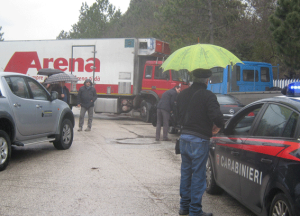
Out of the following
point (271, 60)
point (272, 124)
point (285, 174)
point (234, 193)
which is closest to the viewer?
point (285, 174)

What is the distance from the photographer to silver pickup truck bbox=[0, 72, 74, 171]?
23.3 feet

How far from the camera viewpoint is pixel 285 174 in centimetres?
336

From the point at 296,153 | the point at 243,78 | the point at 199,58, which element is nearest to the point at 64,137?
the point at 199,58

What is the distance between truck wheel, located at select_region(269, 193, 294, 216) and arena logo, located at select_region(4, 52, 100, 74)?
16.4 m

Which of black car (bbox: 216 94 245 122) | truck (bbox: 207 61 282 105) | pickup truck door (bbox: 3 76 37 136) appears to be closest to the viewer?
pickup truck door (bbox: 3 76 37 136)

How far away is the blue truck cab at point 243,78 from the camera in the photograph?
17422mm

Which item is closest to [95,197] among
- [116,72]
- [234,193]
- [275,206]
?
[234,193]

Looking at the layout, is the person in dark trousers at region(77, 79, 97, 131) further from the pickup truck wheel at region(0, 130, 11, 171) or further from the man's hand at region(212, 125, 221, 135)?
the man's hand at region(212, 125, 221, 135)

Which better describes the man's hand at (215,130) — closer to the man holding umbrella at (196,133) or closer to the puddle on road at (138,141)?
the man holding umbrella at (196,133)

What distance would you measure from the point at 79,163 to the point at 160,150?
262 centimetres

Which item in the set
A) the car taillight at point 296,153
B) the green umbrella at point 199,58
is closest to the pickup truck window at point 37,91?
the green umbrella at point 199,58

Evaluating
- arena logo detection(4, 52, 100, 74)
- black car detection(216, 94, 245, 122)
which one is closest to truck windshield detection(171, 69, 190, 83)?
arena logo detection(4, 52, 100, 74)

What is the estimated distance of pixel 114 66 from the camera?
19.0 m

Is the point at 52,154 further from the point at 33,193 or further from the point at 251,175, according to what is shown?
the point at 251,175
